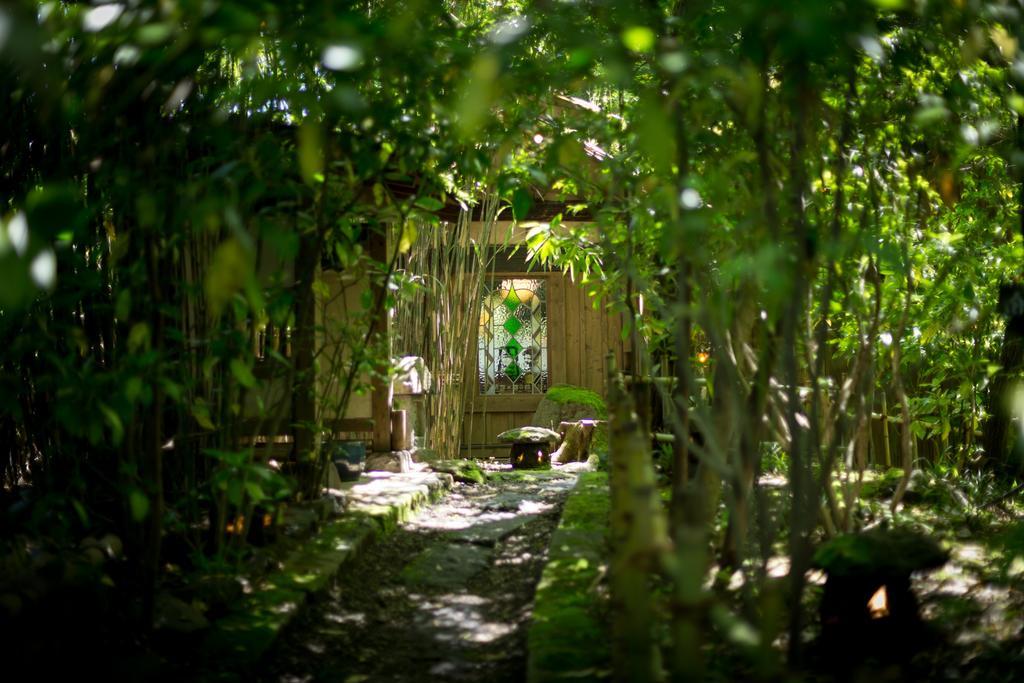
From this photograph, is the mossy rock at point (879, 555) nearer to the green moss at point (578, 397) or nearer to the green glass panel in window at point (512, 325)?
the green moss at point (578, 397)

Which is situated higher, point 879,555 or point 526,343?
point 526,343

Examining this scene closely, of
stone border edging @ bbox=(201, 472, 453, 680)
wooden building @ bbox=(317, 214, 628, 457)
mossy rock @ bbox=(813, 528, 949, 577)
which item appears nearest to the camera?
mossy rock @ bbox=(813, 528, 949, 577)

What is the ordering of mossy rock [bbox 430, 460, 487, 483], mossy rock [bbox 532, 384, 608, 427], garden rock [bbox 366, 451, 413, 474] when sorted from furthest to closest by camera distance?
mossy rock [bbox 532, 384, 608, 427] → mossy rock [bbox 430, 460, 487, 483] → garden rock [bbox 366, 451, 413, 474]

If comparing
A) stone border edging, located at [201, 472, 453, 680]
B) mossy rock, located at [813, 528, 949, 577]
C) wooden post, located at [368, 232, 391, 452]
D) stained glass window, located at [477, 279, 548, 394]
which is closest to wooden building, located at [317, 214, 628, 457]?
stained glass window, located at [477, 279, 548, 394]

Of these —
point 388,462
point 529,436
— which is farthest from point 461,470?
point 529,436

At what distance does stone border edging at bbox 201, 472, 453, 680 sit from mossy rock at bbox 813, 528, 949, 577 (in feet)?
6.29

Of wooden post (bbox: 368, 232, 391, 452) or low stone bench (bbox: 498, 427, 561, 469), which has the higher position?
wooden post (bbox: 368, 232, 391, 452)

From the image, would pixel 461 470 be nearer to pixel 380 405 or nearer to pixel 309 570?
pixel 380 405

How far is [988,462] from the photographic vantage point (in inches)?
283

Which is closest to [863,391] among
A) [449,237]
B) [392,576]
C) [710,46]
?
[710,46]

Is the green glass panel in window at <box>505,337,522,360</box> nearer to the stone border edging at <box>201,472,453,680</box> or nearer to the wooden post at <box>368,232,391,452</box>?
the wooden post at <box>368,232,391,452</box>

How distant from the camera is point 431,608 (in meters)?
4.40

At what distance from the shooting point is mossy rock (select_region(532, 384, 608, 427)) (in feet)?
37.9

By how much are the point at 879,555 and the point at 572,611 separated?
1.19m
